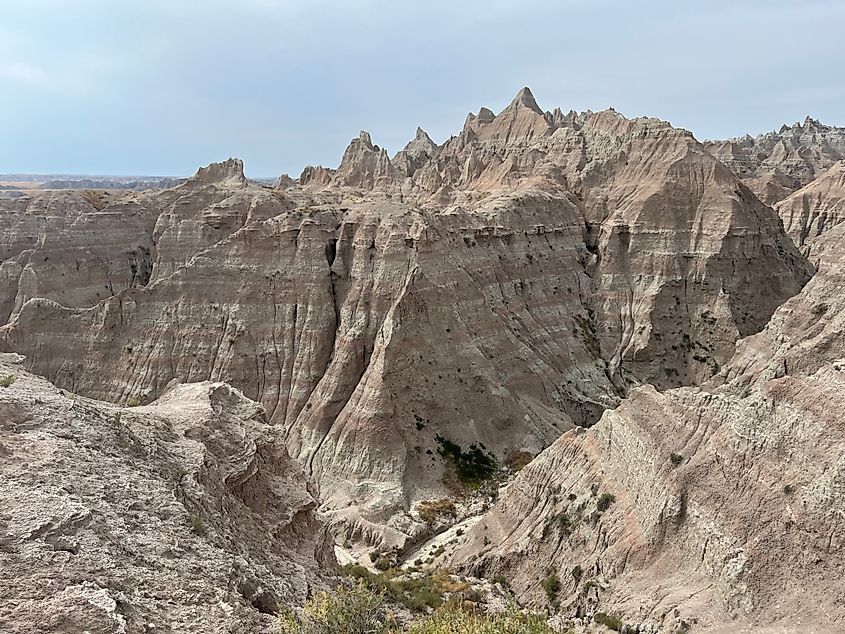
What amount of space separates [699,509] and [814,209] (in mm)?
82048

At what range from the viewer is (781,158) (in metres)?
133

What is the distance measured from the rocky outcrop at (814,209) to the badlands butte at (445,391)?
0.40 meters

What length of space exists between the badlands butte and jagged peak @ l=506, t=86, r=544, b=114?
4.60 ft

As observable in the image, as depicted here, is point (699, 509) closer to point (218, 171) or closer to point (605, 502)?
point (605, 502)

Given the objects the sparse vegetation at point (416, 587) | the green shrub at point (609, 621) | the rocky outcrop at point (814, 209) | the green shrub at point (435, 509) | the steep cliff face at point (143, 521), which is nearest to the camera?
the steep cliff face at point (143, 521)

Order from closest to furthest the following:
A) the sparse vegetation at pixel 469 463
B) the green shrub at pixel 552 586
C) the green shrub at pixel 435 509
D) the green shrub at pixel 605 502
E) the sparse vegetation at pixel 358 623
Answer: the sparse vegetation at pixel 358 623, the green shrub at pixel 552 586, the green shrub at pixel 605 502, the green shrub at pixel 435 509, the sparse vegetation at pixel 469 463

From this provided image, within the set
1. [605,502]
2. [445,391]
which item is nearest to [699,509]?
[605,502]

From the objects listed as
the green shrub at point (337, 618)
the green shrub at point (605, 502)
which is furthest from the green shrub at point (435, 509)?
the green shrub at point (337, 618)

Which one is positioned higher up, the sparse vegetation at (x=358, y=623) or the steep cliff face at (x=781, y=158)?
the steep cliff face at (x=781, y=158)

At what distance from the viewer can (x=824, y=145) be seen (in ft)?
477

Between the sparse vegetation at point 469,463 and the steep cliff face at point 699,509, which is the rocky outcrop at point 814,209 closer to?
the sparse vegetation at point 469,463

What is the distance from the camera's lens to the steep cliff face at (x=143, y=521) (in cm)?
1205

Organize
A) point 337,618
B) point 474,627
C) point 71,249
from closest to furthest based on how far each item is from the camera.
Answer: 1. point 337,618
2. point 474,627
3. point 71,249

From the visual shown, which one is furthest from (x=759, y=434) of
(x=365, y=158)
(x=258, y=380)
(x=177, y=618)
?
(x=365, y=158)
